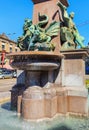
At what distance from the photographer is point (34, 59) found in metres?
5.22

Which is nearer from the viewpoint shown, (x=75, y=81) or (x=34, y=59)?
(x=34, y=59)

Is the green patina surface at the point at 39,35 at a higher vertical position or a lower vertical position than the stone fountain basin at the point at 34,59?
higher

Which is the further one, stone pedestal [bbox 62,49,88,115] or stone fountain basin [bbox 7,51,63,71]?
stone pedestal [bbox 62,49,88,115]

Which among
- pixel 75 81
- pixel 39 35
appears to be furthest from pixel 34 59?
pixel 75 81

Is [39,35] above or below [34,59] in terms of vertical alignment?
above

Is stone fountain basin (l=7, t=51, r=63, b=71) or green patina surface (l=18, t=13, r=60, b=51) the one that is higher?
green patina surface (l=18, t=13, r=60, b=51)

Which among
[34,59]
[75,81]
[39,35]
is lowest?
[75,81]

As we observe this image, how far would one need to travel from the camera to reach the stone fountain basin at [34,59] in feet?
16.8

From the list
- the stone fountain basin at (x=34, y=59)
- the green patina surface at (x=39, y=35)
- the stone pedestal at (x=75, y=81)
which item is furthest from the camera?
the green patina surface at (x=39, y=35)

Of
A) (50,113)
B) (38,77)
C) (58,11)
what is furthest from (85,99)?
(58,11)

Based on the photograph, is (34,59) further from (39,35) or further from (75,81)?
(75,81)

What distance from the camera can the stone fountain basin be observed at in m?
5.13

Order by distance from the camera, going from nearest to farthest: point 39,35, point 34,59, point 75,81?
point 34,59, point 75,81, point 39,35

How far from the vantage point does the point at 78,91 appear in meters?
5.79
